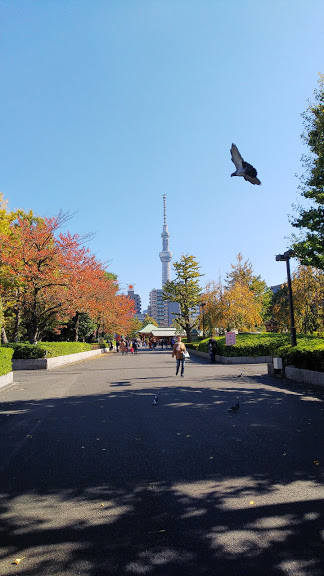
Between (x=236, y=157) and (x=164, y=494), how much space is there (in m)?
9.93

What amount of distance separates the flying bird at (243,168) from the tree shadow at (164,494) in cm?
656

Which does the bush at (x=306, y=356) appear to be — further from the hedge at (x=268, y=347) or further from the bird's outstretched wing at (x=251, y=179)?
the bird's outstretched wing at (x=251, y=179)

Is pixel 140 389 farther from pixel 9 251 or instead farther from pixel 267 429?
pixel 9 251

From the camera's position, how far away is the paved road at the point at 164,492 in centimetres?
300

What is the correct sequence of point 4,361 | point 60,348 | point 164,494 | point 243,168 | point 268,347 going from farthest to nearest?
point 60,348 → point 268,347 → point 4,361 → point 243,168 → point 164,494

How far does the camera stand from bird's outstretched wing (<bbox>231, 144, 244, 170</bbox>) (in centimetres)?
1156

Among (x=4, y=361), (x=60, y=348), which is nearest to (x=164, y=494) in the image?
(x=4, y=361)

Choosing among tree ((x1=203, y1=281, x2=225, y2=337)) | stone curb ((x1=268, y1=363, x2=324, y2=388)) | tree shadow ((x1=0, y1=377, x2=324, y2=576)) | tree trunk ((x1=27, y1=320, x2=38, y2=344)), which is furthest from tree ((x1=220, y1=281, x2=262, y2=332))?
tree shadow ((x1=0, y1=377, x2=324, y2=576))

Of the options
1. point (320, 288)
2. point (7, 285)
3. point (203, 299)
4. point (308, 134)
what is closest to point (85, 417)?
point (308, 134)

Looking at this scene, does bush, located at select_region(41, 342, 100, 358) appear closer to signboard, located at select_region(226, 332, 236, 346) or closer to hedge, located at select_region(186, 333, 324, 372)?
hedge, located at select_region(186, 333, 324, 372)

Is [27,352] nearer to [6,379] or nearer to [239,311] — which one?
[6,379]

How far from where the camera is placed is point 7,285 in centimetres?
2402

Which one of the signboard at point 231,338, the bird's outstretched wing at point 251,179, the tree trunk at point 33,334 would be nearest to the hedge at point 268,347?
the signboard at point 231,338

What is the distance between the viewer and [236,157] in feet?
38.3
